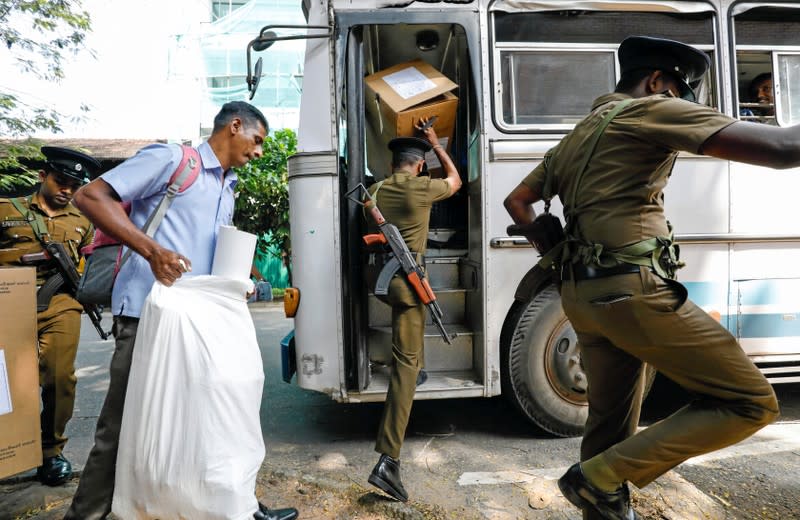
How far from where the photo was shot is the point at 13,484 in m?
2.73

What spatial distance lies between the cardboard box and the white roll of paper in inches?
41.4

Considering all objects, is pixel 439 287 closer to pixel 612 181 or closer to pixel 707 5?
pixel 612 181

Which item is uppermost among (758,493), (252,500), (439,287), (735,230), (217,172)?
(217,172)

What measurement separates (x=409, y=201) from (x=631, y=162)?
1.38 metres

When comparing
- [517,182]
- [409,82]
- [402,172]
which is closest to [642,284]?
[517,182]

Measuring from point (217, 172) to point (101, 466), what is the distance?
1.19 metres

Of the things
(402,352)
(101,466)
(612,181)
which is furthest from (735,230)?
(101,466)

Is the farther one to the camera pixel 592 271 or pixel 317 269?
pixel 317 269

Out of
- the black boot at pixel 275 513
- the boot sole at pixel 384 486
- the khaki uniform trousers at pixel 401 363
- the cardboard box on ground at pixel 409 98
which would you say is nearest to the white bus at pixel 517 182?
the cardboard box on ground at pixel 409 98

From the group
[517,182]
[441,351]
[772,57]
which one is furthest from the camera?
[441,351]

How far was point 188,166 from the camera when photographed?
1.98 m

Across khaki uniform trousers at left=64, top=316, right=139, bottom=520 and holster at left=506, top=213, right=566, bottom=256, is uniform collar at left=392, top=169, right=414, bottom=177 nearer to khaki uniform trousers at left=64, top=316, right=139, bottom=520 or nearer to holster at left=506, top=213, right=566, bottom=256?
holster at left=506, top=213, right=566, bottom=256

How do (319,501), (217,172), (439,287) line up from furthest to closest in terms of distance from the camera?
(439,287) < (319,501) < (217,172)

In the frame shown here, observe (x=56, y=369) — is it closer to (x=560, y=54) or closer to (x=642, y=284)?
(x=642, y=284)
